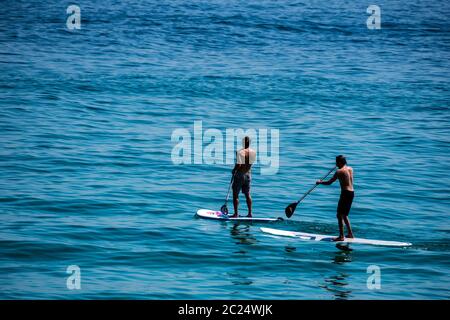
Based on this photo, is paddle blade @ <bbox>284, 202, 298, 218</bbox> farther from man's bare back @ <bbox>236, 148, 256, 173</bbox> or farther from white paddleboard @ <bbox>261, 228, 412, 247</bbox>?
man's bare back @ <bbox>236, 148, 256, 173</bbox>

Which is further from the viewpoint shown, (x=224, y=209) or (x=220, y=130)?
(x=220, y=130)

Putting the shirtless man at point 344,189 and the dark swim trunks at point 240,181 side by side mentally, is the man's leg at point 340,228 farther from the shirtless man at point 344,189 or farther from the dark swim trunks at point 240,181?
the dark swim trunks at point 240,181

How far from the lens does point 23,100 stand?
36.8 meters

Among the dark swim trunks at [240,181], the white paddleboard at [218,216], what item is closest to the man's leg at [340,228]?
the white paddleboard at [218,216]

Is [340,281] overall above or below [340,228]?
below

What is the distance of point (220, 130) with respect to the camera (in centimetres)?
3409

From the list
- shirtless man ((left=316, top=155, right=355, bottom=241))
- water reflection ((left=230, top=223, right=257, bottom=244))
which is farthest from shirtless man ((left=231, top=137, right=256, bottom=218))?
shirtless man ((left=316, top=155, right=355, bottom=241))

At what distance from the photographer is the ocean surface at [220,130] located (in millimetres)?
18375

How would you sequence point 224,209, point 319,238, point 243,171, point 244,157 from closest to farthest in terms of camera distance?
point 319,238
point 244,157
point 243,171
point 224,209

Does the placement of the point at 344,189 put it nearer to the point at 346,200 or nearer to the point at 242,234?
the point at 346,200

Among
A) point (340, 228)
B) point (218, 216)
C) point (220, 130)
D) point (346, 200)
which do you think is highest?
point (220, 130)

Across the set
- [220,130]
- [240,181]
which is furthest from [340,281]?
[220,130]
